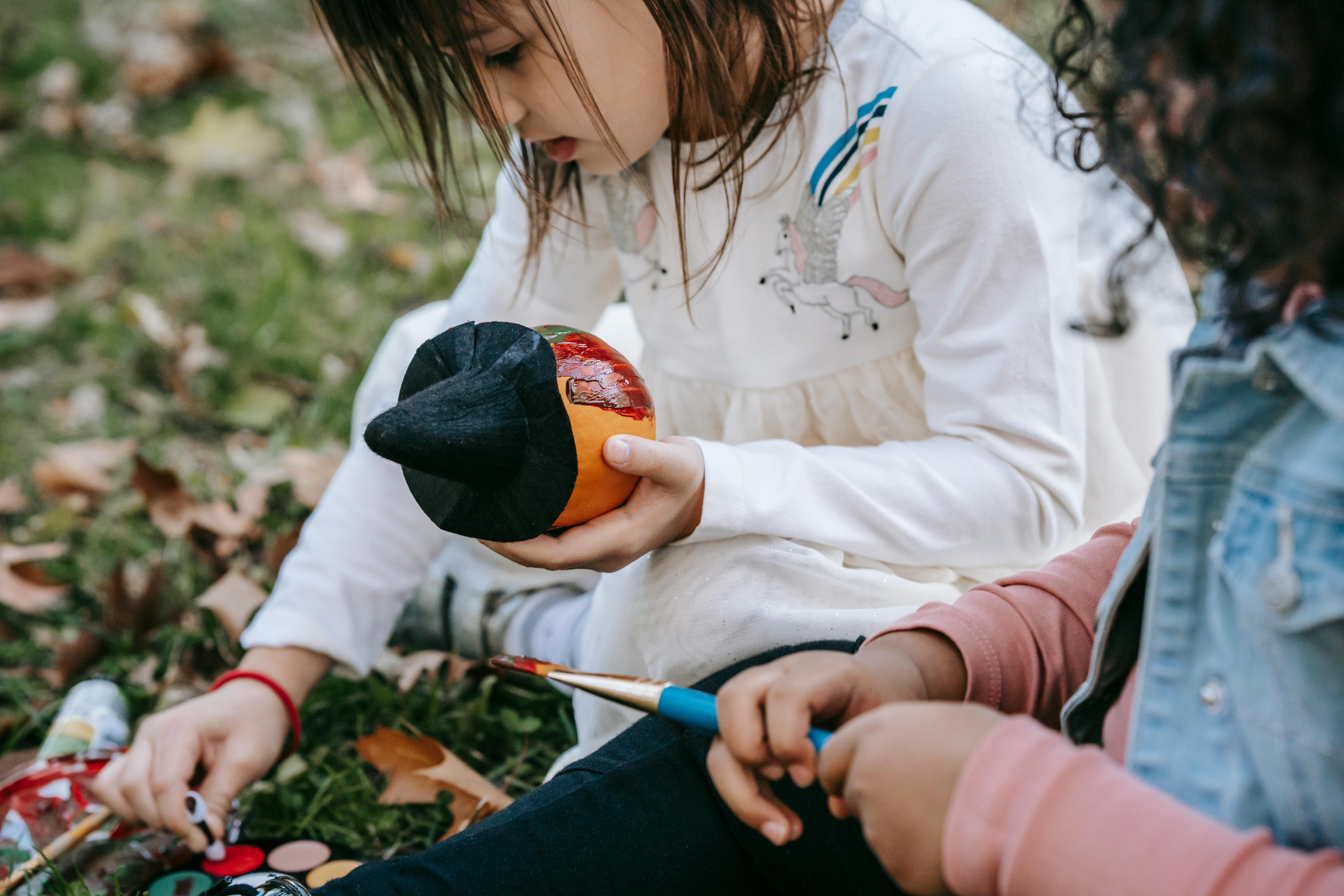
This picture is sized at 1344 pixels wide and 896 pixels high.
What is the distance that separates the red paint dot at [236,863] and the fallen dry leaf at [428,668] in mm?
284

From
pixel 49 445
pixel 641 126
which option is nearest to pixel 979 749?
pixel 641 126

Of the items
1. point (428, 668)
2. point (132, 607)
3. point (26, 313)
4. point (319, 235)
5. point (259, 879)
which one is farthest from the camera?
point (319, 235)

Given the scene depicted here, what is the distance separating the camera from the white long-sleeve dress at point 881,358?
109 centimetres

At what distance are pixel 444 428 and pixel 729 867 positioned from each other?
469mm

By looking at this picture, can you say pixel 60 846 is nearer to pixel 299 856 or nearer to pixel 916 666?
pixel 299 856

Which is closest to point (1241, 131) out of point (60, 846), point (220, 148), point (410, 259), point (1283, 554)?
point (1283, 554)

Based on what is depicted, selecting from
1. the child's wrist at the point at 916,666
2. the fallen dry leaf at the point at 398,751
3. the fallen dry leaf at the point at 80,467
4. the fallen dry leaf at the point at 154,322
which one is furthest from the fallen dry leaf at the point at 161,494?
the child's wrist at the point at 916,666

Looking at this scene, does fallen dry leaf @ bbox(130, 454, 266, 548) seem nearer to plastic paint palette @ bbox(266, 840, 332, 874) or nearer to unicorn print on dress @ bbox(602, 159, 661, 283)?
plastic paint palette @ bbox(266, 840, 332, 874)

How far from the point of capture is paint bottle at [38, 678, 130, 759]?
4.25ft

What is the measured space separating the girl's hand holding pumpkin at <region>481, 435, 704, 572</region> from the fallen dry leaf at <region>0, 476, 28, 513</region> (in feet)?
4.07

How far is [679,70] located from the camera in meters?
1.08

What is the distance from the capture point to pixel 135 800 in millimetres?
1158

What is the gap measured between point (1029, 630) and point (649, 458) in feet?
1.12

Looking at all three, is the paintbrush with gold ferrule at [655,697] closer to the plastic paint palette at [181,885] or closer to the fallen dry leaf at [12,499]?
the plastic paint palette at [181,885]
